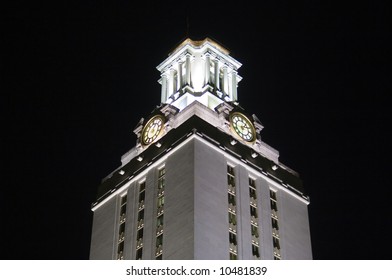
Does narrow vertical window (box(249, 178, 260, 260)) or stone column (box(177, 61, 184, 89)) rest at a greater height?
stone column (box(177, 61, 184, 89))

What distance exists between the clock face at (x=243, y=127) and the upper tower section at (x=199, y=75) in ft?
13.0

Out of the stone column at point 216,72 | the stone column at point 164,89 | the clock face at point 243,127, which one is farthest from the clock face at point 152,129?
the stone column at point 216,72

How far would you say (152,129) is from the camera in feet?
347

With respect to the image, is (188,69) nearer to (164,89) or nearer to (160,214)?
(164,89)

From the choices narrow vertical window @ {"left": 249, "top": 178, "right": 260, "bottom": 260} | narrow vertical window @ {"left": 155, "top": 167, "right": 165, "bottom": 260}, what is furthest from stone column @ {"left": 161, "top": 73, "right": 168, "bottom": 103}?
narrow vertical window @ {"left": 249, "top": 178, "right": 260, "bottom": 260}

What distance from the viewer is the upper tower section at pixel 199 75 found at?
108 metres

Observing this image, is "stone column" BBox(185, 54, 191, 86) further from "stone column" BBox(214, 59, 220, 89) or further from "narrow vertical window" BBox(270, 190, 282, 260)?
"narrow vertical window" BBox(270, 190, 282, 260)

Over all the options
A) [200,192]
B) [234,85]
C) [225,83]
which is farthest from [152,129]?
[200,192]

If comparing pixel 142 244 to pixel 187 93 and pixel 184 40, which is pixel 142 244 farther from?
pixel 184 40

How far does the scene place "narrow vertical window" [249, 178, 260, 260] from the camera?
3632 inches

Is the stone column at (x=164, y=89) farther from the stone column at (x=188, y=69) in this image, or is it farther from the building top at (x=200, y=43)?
the stone column at (x=188, y=69)

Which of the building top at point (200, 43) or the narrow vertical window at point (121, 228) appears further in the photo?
the building top at point (200, 43)

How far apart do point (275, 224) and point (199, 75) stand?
2482 cm

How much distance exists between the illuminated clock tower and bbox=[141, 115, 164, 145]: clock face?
0.17 m
